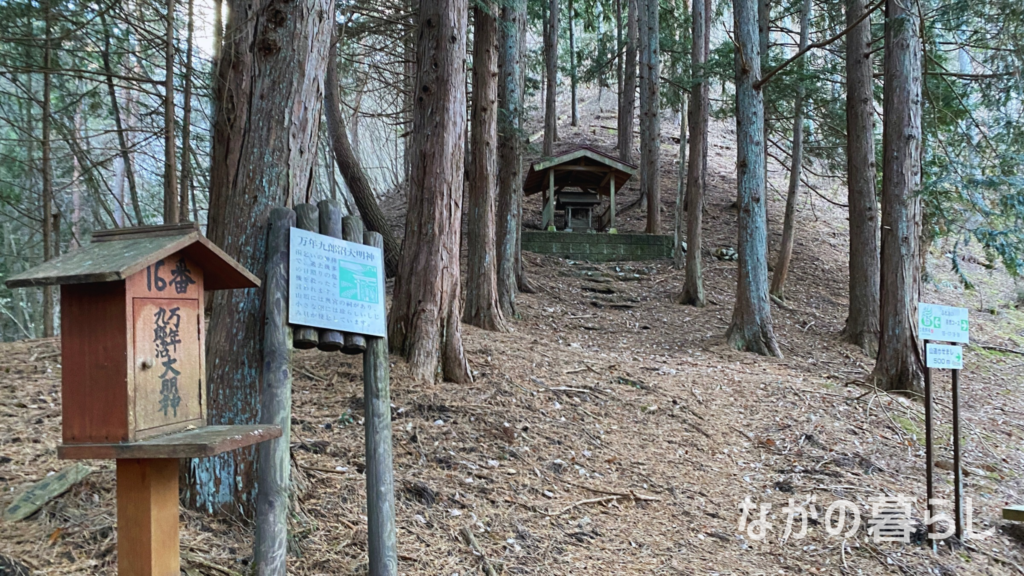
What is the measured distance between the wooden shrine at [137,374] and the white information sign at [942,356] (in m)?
5.27

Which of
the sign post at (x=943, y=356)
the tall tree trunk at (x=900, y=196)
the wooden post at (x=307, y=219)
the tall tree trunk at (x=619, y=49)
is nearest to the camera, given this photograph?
the wooden post at (x=307, y=219)

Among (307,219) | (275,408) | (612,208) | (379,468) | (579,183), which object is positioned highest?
(579,183)

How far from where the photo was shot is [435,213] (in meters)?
6.73

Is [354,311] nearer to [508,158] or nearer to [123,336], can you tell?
[123,336]

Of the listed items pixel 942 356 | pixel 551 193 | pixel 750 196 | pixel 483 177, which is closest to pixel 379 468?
pixel 942 356

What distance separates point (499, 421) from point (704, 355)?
5.58 m

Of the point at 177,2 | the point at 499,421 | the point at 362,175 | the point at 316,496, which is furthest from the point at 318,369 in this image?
the point at 362,175

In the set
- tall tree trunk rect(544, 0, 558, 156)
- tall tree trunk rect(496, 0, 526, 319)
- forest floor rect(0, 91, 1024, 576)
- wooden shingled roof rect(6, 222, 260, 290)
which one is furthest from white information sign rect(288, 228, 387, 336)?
tall tree trunk rect(544, 0, 558, 156)

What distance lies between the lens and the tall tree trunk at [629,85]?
2200cm

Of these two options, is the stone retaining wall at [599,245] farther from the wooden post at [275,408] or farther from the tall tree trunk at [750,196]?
the wooden post at [275,408]

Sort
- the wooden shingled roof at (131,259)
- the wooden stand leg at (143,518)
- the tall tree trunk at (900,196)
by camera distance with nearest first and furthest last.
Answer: the wooden shingled roof at (131,259), the wooden stand leg at (143,518), the tall tree trunk at (900,196)

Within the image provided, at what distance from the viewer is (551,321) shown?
1199 cm

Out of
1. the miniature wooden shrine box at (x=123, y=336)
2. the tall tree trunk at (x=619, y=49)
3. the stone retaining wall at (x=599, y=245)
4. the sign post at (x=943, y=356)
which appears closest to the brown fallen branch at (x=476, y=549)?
the miniature wooden shrine box at (x=123, y=336)

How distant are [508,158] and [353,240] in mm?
8081
